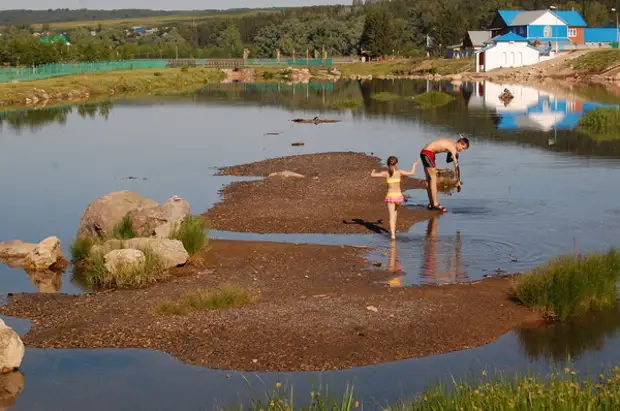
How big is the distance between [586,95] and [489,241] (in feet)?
212

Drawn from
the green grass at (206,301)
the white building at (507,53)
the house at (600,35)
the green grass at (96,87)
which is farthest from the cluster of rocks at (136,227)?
the house at (600,35)

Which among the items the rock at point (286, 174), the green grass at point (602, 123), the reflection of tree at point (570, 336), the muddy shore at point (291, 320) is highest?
the green grass at point (602, 123)

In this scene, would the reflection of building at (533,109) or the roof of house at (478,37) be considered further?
the roof of house at (478,37)

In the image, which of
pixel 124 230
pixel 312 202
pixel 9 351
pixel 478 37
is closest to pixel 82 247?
pixel 124 230

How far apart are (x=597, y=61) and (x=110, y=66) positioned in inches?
2619

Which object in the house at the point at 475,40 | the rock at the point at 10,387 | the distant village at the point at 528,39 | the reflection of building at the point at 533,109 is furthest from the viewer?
the house at the point at 475,40

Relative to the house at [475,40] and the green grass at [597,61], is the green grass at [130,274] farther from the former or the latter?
the house at [475,40]

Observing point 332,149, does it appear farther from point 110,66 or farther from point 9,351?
point 110,66

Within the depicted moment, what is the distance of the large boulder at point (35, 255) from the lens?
2173cm

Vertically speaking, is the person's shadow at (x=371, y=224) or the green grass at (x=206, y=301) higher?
the person's shadow at (x=371, y=224)

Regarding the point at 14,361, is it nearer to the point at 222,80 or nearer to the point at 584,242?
the point at 584,242

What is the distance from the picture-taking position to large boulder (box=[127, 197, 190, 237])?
74.3 ft

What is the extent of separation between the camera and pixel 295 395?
526 inches

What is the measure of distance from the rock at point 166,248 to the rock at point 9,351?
5609mm
